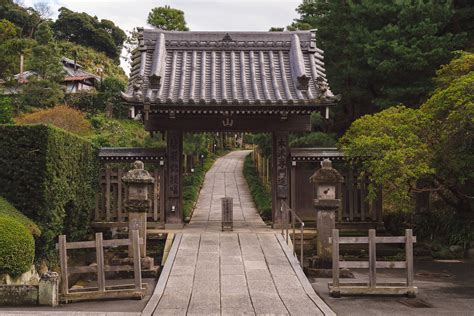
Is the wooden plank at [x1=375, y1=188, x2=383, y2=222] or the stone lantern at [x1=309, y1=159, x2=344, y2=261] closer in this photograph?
the stone lantern at [x1=309, y1=159, x2=344, y2=261]

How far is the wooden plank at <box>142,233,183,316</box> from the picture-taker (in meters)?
8.04

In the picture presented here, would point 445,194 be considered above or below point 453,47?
below

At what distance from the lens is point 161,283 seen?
31.5 ft

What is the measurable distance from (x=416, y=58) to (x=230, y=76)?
7.52 meters

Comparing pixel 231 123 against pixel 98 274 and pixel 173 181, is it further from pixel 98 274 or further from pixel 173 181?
pixel 98 274

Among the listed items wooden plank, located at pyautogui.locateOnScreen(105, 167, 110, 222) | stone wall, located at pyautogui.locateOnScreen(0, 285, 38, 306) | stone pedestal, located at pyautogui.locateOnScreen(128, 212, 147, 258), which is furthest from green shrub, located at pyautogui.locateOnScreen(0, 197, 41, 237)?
wooden plank, located at pyautogui.locateOnScreen(105, 167, 110, 222)

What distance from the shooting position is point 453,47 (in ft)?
63.4

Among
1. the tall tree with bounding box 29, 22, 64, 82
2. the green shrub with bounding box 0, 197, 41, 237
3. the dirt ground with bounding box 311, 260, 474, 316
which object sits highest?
the tall tree with bounding box 29, 22, 64, 82

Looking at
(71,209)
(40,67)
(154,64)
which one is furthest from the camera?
(40,67)

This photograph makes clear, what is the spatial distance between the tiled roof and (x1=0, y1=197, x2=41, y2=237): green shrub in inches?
176

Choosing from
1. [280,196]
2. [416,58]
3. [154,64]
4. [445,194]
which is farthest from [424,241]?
[154,64]

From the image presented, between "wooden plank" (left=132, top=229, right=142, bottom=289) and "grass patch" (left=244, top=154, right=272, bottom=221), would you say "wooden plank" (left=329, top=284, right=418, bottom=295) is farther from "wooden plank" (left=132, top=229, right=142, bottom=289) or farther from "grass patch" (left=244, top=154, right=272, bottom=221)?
"grass patch" (left=244, top=154, right=272, bottom=221)

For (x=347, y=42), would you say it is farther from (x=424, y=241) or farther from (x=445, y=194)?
(x=424, y=241)

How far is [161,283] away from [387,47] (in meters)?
14.2
